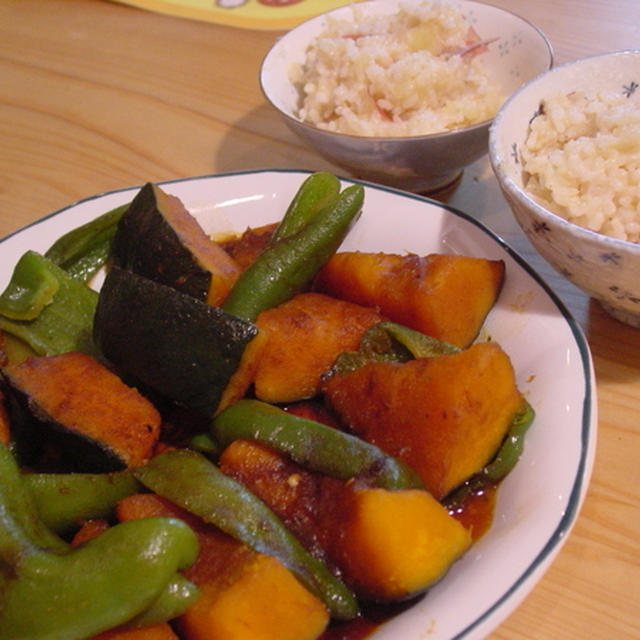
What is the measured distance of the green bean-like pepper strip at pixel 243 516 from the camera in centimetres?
110

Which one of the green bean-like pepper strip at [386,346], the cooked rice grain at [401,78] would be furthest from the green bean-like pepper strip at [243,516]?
the cooked rice grain at [401,78]

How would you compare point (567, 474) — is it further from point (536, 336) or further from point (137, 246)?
point (137, 246)

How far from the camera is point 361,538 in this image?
108 cm

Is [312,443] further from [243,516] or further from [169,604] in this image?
[169,604]

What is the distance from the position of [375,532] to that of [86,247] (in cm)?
117

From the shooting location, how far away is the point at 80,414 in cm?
132

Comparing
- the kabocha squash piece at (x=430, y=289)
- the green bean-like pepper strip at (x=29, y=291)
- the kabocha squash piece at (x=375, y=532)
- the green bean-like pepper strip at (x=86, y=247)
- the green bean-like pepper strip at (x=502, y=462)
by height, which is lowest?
the green bean-like pepper strip at (x=502, y=462)

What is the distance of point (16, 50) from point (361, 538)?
3.13 m

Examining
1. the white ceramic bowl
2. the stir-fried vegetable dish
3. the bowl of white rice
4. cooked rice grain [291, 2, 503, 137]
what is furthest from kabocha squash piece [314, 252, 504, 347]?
cooked rice grain [291, 2, 503, 137]

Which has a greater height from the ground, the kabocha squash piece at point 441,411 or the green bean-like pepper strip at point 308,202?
the green bean-like pepper strip at point 308,202

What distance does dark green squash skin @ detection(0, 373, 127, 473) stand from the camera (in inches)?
50.6

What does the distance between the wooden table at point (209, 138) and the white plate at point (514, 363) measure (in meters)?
0.18

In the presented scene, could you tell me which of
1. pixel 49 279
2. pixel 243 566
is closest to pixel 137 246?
pixel 49 279

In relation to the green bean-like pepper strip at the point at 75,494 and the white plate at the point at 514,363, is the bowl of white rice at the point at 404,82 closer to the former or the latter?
the white plate at the point at 514,363
